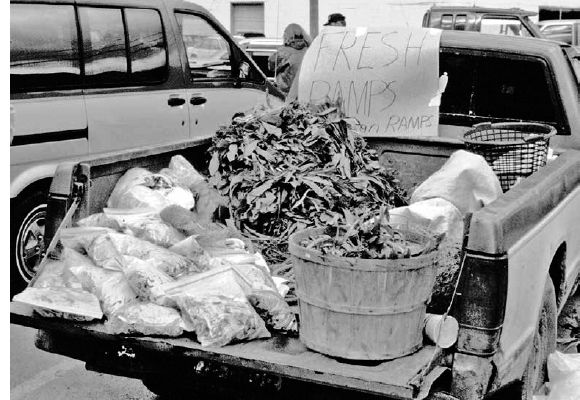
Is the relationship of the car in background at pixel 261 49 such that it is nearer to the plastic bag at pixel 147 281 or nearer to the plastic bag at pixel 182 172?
the plastic bag at pixel 182 172

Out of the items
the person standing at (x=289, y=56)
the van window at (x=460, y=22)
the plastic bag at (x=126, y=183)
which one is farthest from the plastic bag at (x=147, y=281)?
the van window at (x=460, y=22)

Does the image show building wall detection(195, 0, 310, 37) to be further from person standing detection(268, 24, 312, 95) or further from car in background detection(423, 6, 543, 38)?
person standing detection(268, 24, 312, 95)

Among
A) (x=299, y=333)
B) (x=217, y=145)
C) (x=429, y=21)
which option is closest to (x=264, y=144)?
(x=217, y=145)

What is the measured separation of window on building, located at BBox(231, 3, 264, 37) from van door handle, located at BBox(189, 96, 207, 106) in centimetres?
1825

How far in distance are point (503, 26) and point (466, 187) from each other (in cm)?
1067

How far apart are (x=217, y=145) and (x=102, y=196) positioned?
0.81m

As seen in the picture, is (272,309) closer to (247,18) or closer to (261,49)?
(261,49)

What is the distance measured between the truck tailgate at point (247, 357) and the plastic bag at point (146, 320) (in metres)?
0.03

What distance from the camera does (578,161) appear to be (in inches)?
159

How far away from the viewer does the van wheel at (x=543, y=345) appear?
3374mm

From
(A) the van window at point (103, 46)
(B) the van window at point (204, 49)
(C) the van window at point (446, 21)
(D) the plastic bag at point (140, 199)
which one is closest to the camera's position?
(D) the plastic bag at point (140, 199)

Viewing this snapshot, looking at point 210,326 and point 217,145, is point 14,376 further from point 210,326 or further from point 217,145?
point 210,326

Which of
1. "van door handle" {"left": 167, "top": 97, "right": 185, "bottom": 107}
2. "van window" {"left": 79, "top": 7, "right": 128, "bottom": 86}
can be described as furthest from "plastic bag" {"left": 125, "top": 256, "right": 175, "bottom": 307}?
"van door handle" {"left": 167, "top": 97, "right": 185, "bottom": 107}

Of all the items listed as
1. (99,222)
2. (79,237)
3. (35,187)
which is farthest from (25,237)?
(79,237)
